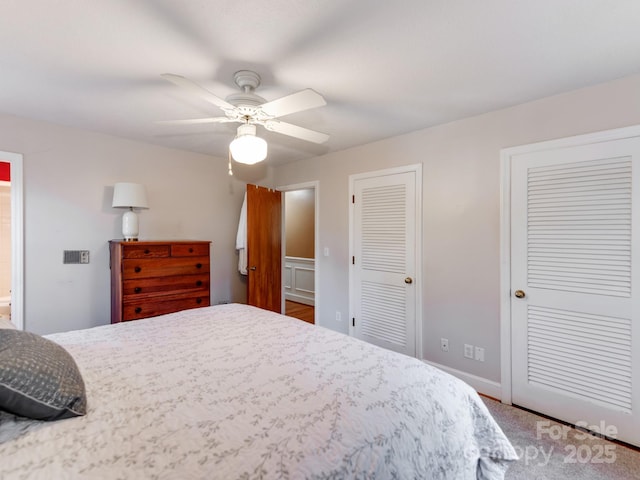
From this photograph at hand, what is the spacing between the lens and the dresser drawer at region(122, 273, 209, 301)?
2.70 m

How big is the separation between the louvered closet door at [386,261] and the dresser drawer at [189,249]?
165 centimetres

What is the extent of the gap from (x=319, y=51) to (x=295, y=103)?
30 cm

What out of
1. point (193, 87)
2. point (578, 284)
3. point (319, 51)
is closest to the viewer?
point (193, 87)

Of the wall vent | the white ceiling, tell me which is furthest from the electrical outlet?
the wall vent

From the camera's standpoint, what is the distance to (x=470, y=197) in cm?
262

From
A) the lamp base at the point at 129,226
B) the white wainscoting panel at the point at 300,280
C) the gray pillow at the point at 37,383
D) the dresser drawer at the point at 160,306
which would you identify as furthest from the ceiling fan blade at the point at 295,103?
the white wainscoting panel at the point at 300,280

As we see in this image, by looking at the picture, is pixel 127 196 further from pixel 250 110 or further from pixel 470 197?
pixel 470 197

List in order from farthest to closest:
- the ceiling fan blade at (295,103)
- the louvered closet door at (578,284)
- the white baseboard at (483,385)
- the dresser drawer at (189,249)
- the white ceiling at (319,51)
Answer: the dresser drawer at (189,249) < the white baseboard at (483,385) < the louvered closet door at (578,284) < the ceiling fan blade at (295,103) < the white ceiling at (319,51)

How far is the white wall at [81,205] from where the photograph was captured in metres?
2.65

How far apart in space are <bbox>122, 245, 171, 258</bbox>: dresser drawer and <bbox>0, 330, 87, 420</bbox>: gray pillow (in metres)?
1.73

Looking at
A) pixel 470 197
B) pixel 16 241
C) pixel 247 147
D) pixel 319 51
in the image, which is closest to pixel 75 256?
pixel 16 241

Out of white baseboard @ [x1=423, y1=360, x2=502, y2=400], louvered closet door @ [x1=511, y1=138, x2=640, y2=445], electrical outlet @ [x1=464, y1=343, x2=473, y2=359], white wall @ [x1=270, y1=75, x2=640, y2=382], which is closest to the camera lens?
louvered closet door @ [x1=511, y1=138, x2=640, y2=445]

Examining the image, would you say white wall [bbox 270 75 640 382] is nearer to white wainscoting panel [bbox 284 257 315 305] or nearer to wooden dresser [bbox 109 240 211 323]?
wooden dresser [bbox 109 240 211 323]

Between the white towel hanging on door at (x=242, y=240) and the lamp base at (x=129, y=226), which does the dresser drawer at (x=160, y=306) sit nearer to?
the lamp base at (x=129, y=226)
